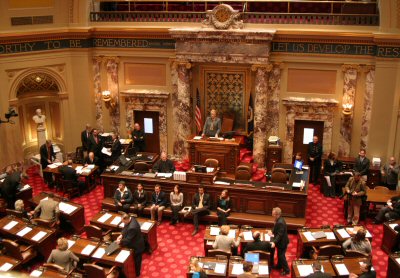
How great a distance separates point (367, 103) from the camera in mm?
14398

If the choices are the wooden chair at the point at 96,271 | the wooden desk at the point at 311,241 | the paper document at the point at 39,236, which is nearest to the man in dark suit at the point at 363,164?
the wooden desk at the point at 311,241

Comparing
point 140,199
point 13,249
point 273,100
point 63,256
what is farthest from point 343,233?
point 13,249

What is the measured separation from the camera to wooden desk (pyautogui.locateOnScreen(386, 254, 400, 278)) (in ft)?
28.6

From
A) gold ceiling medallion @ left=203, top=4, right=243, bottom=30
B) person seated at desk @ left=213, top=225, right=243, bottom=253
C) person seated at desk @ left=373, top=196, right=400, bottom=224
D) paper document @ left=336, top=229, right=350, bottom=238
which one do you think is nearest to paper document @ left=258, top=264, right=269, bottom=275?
person seated at desk @ left=213, top=225, right=243, bottom=253

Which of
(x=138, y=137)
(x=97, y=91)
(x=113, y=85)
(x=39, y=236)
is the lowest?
(x=39, y=236)

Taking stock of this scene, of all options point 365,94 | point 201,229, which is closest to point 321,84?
point 365,94

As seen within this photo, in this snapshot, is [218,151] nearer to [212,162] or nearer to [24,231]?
[212,162]

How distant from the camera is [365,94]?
47.2 feet

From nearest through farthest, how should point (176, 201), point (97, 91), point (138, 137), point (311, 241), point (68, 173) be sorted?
point (311, 241) → point (176, 201) → point (68, 173) → point (138, 137) → point (97, 91)

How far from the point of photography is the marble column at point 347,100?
47.2 feet

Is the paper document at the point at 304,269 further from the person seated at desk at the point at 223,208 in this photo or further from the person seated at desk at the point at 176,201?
the person seated at desk at the point at 176,201

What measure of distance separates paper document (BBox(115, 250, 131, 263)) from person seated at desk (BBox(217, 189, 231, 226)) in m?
3.12

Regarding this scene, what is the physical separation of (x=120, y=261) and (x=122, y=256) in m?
0.19

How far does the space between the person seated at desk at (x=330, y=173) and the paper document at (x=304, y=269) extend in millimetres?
5513
